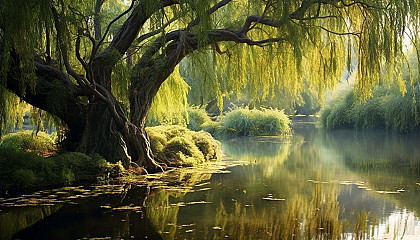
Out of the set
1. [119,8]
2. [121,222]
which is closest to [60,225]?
[121,222]

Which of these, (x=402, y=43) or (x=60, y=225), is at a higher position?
(x=402, y=43)

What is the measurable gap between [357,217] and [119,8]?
8042 millimetres

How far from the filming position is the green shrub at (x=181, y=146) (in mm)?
10328

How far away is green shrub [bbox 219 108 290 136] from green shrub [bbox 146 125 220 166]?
957 centimetres

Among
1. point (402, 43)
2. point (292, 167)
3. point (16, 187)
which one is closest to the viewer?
point (16, 187)

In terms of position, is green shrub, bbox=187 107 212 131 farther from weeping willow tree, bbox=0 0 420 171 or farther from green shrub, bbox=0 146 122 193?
green shrub, bbox=0 146 122 193

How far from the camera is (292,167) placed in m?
10.2

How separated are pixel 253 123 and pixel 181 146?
11855mm

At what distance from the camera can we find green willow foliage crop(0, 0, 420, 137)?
6.43 metres

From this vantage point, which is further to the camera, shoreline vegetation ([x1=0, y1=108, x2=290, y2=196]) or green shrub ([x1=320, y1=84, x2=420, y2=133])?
green shrub ([x1=320, y1=84, x2=420, y2=133])

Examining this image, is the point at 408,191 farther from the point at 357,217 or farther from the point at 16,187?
the point at 16,187

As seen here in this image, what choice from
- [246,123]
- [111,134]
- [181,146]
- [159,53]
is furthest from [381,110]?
[111,134]

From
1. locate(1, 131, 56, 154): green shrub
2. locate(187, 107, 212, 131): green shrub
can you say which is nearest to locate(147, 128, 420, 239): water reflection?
locate(1, 131, 56, 154): green shrub

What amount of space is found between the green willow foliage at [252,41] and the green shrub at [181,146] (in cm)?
75
